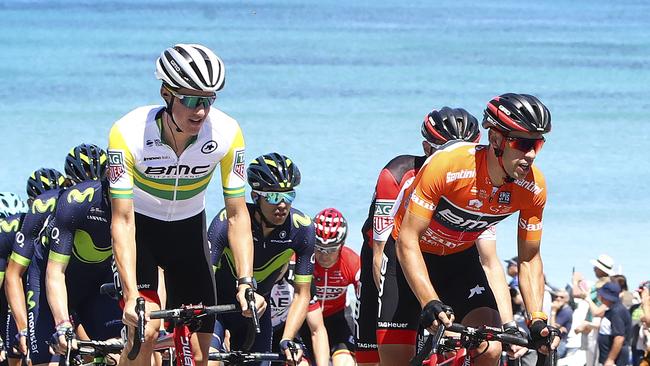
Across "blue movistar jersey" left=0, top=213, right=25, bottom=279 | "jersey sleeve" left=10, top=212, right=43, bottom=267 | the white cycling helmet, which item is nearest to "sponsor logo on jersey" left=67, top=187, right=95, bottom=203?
"jersey sleeve" left=10, top=212, right=43, bottom=267

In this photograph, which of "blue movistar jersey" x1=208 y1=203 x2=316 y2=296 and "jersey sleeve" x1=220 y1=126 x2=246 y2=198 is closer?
"jersey sleeve" x1=220 y1=126 x2=246 y2=198

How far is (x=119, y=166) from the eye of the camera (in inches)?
340

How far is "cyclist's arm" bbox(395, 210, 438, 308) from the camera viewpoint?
27.4ft

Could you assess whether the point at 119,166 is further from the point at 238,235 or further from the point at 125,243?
the point at 238,235

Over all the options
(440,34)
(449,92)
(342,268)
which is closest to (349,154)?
(449,92)

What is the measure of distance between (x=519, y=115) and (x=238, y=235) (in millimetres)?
Result: 1801

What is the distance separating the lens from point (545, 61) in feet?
136

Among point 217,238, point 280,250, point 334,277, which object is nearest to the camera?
point 217,238

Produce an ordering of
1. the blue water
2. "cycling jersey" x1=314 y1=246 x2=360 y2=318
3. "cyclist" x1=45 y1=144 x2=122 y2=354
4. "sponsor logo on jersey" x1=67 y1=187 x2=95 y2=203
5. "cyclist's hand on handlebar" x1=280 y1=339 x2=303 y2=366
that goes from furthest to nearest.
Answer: the blue water < "cycling jersey" x1=314 y1=246 x2=360 y2=318 < "cyclist's hand on handlebar" x1=280 y1=339 x2=303 y2=366 < "sponsor logo on jersey" x1=67 y1=187 x2=95 y2=203 < "cyclist" x1=45 y1=144 x2=122 y2=354

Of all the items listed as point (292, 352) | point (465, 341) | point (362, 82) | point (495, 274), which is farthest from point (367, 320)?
point (362, 82)

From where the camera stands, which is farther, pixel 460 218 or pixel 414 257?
pixel 460 218

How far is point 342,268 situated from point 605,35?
36.0 metres

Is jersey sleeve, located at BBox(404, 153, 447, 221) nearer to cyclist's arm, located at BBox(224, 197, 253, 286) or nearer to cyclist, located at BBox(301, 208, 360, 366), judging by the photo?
cyclist's arm, located at BBox(224, 197, 253, 286)

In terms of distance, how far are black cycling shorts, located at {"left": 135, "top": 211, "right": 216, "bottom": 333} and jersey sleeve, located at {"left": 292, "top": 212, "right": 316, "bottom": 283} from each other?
183 centimetres
